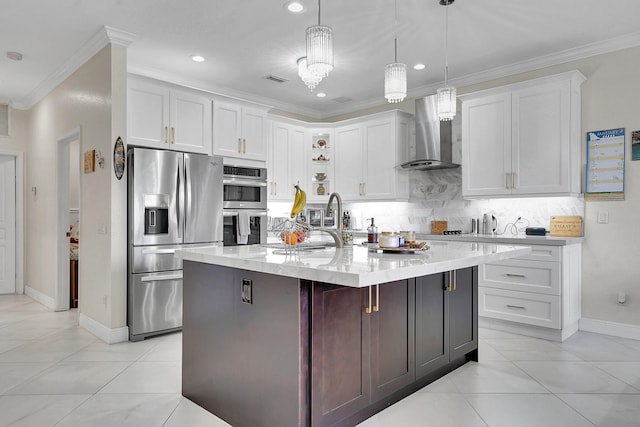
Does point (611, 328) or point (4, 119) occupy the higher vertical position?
point (4, 119)

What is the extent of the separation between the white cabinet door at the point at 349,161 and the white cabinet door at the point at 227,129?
1.70 m

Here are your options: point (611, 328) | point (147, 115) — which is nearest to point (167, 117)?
point (147, 115)

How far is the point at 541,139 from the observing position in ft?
13.5

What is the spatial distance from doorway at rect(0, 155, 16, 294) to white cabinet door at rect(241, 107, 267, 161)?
371 cm

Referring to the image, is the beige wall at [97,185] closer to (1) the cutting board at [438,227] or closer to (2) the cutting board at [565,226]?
(1) the cutting board at [438,227]

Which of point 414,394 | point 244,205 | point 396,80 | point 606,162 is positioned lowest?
point 414,394

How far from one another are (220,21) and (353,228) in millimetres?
3620

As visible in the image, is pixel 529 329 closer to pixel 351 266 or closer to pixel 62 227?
pixel 351 266

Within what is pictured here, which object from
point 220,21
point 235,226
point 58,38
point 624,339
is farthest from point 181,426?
point 624,339

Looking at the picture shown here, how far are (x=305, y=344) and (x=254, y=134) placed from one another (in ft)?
11.7

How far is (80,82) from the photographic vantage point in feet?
14.3

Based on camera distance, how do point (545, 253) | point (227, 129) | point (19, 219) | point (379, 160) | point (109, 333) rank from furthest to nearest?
point (19, 219)
point (379, 160)
point (227, 129)
point (545, 253)
point (109, 333)

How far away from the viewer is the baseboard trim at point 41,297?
5117 mm

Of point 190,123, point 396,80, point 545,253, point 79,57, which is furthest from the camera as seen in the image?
point 190,123
